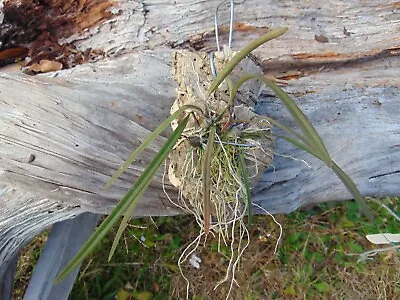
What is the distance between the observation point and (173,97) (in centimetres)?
111

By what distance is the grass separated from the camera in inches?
79.5

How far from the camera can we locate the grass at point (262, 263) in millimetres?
2020

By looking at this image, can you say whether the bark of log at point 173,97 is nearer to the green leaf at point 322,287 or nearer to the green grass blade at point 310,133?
the green grass blade at point 310,133

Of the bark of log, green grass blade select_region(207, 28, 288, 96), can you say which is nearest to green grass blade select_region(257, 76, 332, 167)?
green grass blade select_region(207, 28, 288, 96)

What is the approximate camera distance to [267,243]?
2064mm

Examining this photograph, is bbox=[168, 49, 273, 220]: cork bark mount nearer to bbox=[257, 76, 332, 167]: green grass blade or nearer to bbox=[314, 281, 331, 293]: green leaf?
bbox=[257, 76, 332, 167]: green grass blade

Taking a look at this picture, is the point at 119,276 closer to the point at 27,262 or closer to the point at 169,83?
the point at 27,262

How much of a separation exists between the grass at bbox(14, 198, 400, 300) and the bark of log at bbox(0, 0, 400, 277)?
0.77 metres

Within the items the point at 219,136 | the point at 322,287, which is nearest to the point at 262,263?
the point at 322,287

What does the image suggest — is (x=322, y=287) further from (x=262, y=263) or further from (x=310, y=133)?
(x=310, y=133)

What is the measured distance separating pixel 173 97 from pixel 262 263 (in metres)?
1.14

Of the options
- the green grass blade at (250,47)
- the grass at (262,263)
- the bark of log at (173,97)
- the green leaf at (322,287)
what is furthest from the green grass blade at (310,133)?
the green leaf at (322,287)

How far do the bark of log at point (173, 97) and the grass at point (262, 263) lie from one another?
0.77 meters

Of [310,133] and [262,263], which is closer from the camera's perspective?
[310,133]
